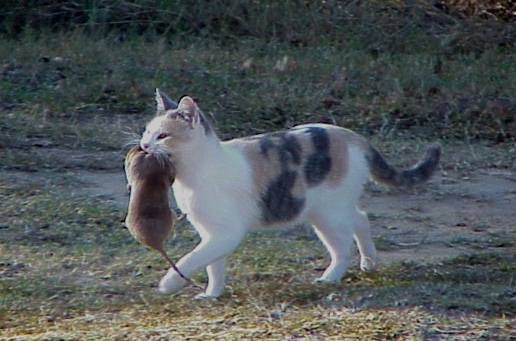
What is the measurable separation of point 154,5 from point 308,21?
1.45 m

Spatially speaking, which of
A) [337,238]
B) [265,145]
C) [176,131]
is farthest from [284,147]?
[176,131]

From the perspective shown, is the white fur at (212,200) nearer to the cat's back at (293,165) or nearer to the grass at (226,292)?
the cat's back at (293,165)

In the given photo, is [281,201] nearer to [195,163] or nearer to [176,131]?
[195,163]

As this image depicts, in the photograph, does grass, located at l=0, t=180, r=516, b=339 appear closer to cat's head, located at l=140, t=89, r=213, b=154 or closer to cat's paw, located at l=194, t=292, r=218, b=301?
cat's paw, located at l=194, t=292, r=218, b=301

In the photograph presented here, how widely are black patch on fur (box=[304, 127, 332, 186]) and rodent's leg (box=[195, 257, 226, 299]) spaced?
58cm

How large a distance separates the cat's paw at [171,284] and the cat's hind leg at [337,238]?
2.42 feet

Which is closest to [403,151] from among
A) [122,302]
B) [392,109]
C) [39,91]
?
[392,109]

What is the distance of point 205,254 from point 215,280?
243 mm

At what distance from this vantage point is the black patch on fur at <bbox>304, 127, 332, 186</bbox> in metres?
6.14

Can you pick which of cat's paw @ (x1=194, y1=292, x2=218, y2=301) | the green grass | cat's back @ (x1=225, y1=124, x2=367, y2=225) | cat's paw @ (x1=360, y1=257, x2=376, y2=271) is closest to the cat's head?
cat's back @ (x1=225, y1=124, x2=367, y2=225)

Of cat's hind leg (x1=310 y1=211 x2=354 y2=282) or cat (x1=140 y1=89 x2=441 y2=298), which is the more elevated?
cat (x1=140 y1=89 x2=441 y2=298)

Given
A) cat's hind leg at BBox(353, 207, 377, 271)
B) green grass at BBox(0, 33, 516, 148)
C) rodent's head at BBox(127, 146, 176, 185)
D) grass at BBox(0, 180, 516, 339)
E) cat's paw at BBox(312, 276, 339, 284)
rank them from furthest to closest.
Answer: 1. green grass at BBox(0, 33, 516, 148)
2. cat's hind leg at BBox(353, 207, 377, 271)
3. cat's paw at BBox(312, 276, 339, 284)
4. rodent's head at BBox(127, 146, 176, 185)
5. grass at BBox(0, 180, 516, 339)

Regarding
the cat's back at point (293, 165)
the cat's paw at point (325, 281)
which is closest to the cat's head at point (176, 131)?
the cat's back at point (293, 165)

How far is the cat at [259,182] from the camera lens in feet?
19.0
